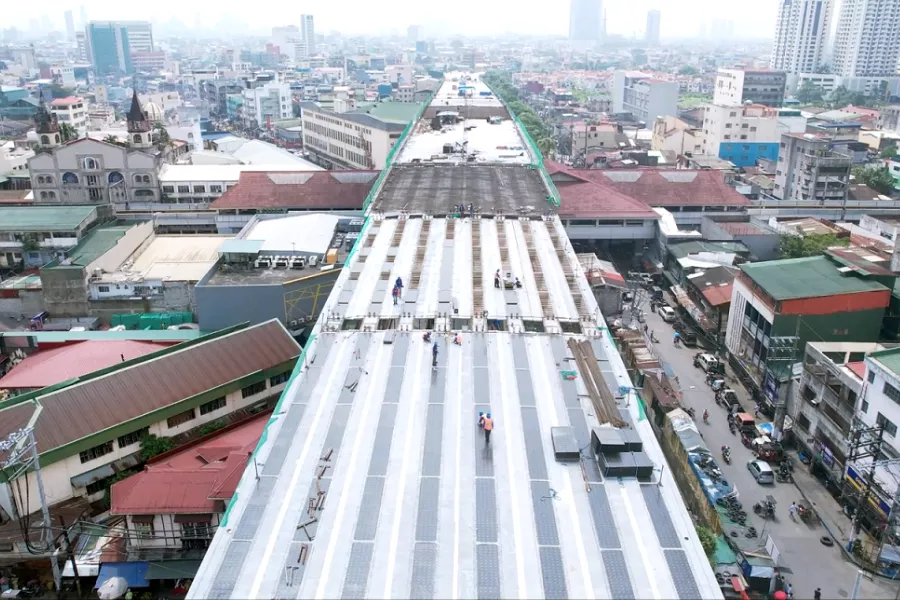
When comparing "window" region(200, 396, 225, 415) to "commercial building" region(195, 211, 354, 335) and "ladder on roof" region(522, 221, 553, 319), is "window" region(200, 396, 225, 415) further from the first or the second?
"ladder on roof" region(522, 221, 553, 319)

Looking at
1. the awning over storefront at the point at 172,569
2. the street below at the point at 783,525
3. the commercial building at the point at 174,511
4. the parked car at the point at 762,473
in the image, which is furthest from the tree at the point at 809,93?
the awning over storefront at the point at 172,569

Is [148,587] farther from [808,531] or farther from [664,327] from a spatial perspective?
[664,327]

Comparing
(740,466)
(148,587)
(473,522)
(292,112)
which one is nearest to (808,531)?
(740,466)

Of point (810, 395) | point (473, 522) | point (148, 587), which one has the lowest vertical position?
point (148, 587)

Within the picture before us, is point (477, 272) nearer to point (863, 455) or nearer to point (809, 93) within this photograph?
point (863, 455)

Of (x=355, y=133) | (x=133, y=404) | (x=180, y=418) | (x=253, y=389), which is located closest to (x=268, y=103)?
(x=355, y=133)
